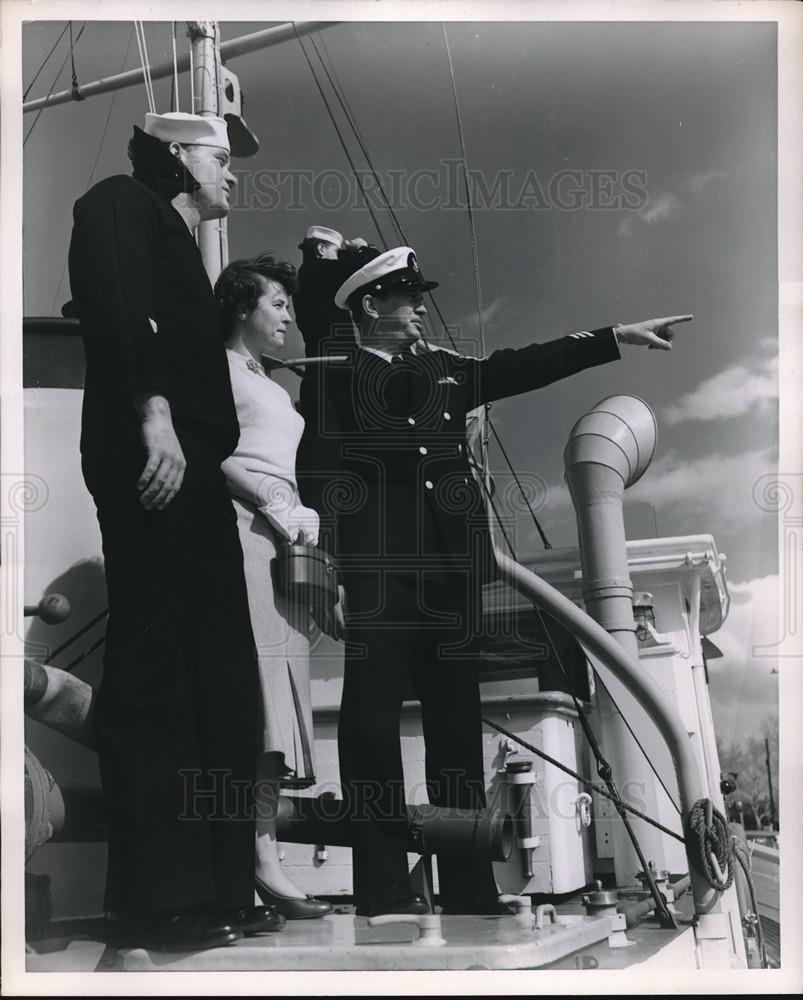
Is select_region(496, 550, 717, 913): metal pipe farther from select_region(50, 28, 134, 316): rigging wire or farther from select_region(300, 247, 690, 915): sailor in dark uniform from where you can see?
select_region(50, 28, 134, 316): rigging wire

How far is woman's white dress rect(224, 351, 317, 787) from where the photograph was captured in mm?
4949

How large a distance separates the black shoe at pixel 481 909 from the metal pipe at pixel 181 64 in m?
3.54

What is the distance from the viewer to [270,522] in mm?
5125

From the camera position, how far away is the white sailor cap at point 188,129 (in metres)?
5.28

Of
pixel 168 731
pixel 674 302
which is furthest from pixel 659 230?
pixel 168 731

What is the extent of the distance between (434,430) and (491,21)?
1.69 m

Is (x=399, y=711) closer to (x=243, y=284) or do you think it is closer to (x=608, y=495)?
(x=608, y=495)

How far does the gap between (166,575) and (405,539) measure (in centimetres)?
94

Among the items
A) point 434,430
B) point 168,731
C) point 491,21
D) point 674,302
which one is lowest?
point 168,731

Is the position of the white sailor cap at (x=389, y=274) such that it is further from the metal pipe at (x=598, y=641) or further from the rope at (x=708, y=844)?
the rope at (x=708, y=844)

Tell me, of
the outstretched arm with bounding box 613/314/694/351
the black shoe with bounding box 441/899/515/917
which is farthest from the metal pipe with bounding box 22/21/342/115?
the black shoe with bounding box 441/899/515/917

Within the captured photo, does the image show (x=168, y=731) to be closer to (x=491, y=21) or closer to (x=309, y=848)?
(x=309, y=848)

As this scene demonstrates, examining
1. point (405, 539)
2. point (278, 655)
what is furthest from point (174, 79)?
point (278, 655)

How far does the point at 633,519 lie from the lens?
208 inches
